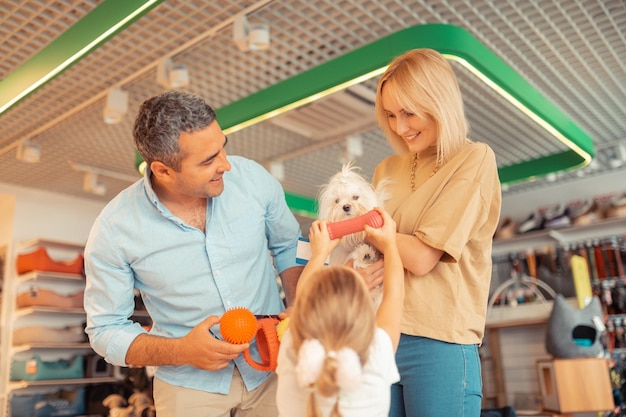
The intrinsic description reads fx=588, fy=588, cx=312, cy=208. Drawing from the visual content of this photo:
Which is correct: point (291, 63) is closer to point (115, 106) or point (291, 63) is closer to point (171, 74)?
point (171, 74)

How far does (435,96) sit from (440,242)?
0.41 metres

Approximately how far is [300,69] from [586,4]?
1994mm

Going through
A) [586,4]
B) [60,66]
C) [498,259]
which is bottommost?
[498,259]

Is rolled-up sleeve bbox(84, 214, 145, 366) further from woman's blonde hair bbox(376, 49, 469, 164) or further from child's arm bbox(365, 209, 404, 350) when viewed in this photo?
woman's blonde hair bbox(376, 49, 469, 164)

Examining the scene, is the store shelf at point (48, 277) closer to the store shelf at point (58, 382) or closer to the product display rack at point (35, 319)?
the product display rack at point (35, 319)

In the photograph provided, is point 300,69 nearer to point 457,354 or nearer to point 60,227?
point 457,354

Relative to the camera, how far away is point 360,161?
6.72m

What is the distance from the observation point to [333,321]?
48.3 inches

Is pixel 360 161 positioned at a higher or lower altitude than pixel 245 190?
higher

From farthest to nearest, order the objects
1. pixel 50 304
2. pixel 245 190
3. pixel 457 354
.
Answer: pixel 50 304, pixel 245 190, pixel 457 354

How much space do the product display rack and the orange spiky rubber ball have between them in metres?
5.49

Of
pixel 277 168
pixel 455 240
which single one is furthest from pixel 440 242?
pixel 277 168

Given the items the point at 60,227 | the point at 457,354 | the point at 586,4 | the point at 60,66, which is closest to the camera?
the point at 457,354

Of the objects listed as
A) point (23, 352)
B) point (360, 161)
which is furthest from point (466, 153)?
point (23, 352)
